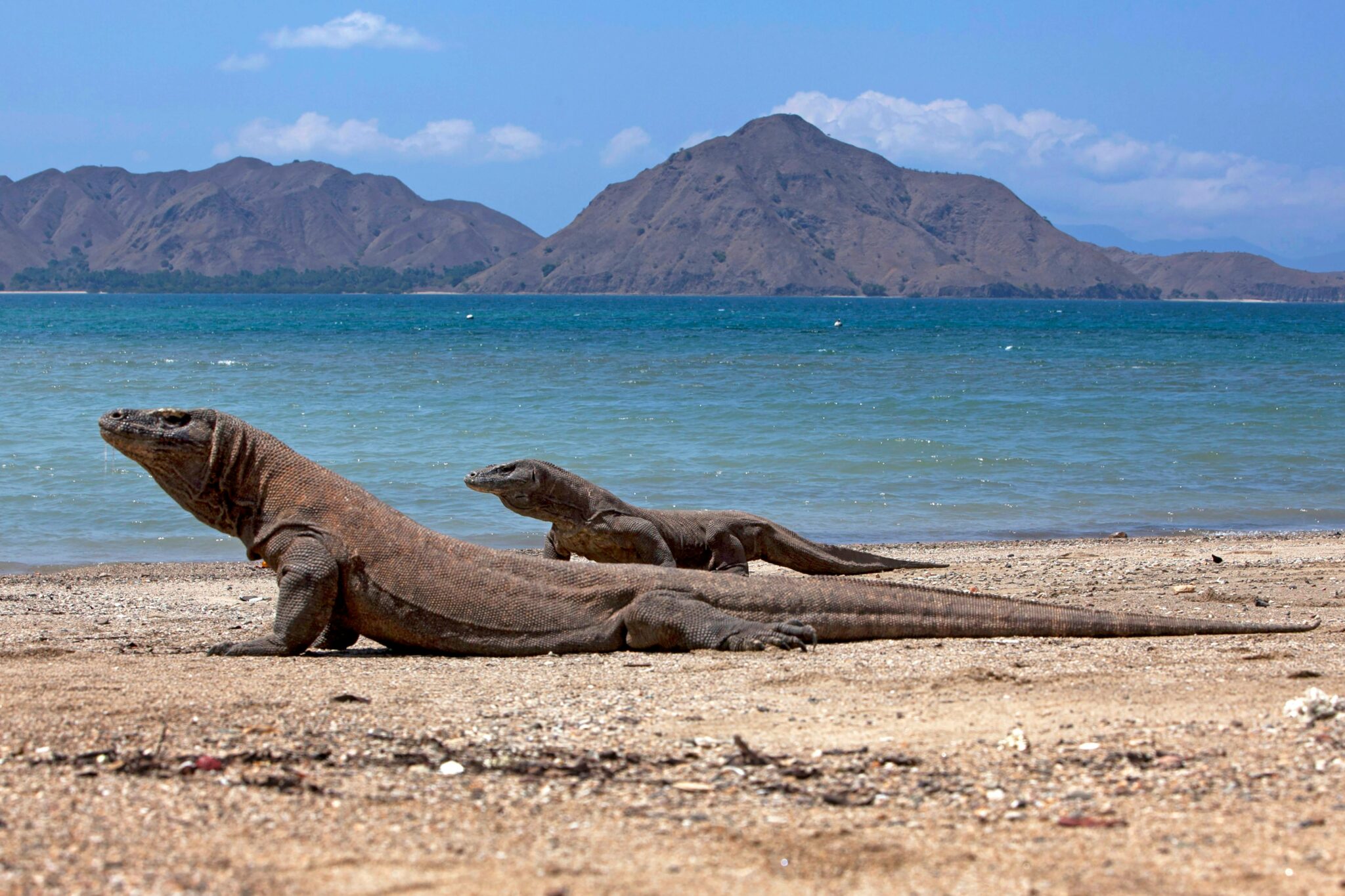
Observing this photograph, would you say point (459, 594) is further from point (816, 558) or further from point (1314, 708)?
point (1314, 708)

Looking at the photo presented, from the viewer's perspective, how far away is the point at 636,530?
8.87 meters

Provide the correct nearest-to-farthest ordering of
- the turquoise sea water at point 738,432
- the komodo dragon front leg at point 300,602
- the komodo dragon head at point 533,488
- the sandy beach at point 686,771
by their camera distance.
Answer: the sandy beach at point 686,771 < the komodo dragon front leg at point 300,602 < the komodo dragon head at point 533,488 < the turquoise sea water at point 738,432

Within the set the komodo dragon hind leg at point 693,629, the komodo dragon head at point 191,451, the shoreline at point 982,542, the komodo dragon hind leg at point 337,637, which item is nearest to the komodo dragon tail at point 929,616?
the komodo dragon hind leg at point 693,629

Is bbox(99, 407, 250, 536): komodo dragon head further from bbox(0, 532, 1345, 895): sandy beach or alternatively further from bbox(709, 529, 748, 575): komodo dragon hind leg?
bbox(709, 529, 748, 575): komodo dragon hind leg

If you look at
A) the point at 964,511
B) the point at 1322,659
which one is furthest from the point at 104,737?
the point at 964,511

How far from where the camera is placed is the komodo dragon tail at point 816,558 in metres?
9.70

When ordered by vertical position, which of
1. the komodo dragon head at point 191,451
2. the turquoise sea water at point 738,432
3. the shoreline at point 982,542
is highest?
the komodo dragon head at point 191,451

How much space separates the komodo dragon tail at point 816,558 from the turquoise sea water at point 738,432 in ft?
11.7

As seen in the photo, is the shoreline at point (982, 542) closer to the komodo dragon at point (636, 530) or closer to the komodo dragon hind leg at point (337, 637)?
the komodo dragon at point (636, 530)

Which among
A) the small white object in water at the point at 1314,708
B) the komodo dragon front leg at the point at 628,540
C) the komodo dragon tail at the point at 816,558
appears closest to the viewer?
the small white object in water at the point at 1314,708

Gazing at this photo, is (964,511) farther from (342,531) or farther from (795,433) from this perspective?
(342,531)

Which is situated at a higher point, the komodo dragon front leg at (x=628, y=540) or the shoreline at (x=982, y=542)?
the komodo dragon front leg at (x=628, y=540)

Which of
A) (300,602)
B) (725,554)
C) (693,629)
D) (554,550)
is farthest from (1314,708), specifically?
(554,550)

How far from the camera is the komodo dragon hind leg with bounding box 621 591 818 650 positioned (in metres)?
6.74
